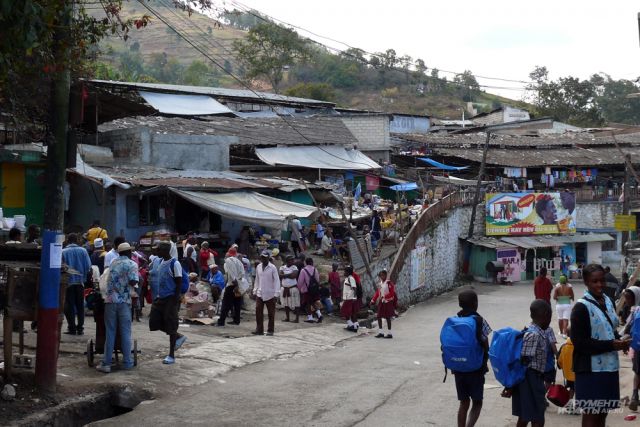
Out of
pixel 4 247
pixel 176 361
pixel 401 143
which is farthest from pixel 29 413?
pixel 401 143

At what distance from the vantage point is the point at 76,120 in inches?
389

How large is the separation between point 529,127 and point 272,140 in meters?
30.2

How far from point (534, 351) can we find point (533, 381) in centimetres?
28

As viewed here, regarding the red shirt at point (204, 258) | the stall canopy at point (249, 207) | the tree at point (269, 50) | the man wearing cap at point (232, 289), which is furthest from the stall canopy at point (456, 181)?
the tree at point (269, 50)

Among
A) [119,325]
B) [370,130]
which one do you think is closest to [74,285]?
[119,325]

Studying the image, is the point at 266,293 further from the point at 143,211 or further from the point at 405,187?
the point at 405,187

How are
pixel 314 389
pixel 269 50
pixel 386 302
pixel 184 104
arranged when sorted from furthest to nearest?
pixel 269 50
pixel 184 104
pixel 386 302
pixel 314 389

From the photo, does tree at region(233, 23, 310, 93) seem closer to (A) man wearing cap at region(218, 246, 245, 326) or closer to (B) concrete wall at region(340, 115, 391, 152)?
(B) concrete wall at region(340, 115, 391, 152)

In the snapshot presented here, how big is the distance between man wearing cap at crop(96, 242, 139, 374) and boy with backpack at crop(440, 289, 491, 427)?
15.2ft

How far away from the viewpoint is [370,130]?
42594 millimetres

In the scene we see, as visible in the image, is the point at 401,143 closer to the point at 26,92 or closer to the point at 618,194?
the point at 618,194

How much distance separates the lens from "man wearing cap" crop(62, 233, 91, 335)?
1287 centimetres

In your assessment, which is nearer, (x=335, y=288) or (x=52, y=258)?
(x=52, y=258)

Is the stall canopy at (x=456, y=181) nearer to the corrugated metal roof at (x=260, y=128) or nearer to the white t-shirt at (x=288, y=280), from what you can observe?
the corrugated metal roof at (x=260, y=128)
